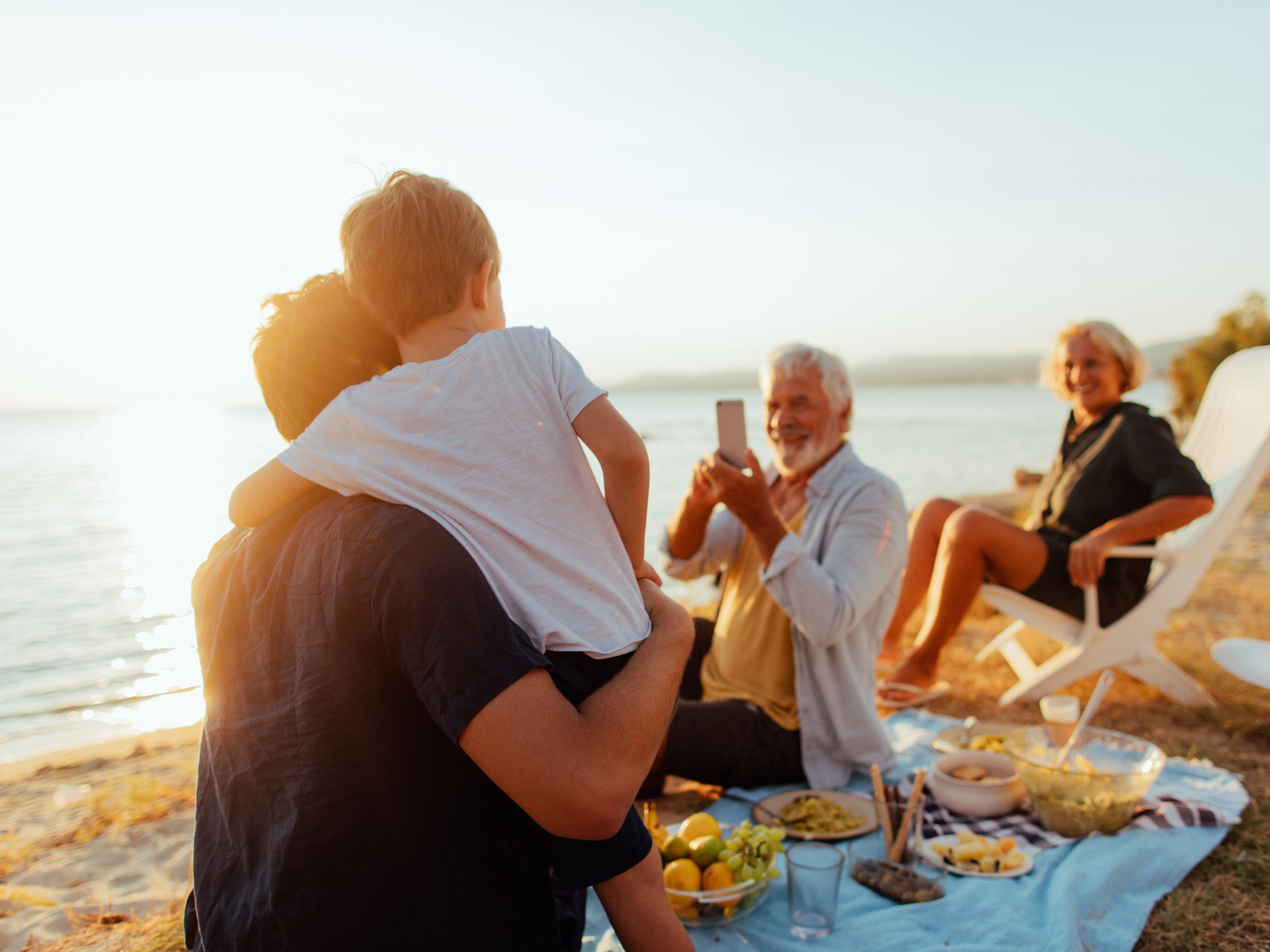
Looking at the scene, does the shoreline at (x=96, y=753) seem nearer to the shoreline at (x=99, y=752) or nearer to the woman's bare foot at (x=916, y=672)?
the shoreline at (x=99, y=752)

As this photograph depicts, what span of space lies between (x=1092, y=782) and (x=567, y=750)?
2280mm

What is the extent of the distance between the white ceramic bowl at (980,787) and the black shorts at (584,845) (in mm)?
1907

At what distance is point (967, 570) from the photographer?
14.2ft

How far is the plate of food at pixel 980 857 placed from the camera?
2541 mm

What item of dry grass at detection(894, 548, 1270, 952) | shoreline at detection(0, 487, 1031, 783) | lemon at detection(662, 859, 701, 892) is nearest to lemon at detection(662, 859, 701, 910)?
lemon at detection(662, 859, 701, 892)

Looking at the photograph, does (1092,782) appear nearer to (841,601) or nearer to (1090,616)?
(841,601)

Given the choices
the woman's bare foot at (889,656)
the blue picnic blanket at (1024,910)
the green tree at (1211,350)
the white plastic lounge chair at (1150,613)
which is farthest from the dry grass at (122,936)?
the green tree at (1211,350)

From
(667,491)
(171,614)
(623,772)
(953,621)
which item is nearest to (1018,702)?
(953,621)

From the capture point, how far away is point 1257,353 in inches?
195

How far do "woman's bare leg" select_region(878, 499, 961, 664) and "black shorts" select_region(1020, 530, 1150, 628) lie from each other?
0.55 metres

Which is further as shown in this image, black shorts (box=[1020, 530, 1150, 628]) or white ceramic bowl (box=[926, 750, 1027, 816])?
black shorts (box=[1020, 530, 1150, 628])

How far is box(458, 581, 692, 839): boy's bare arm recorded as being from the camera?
1.04 metres

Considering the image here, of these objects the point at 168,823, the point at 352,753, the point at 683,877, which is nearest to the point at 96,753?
the point at 168,823

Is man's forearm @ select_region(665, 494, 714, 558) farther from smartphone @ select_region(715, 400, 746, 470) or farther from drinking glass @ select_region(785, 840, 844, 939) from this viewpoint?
drinking glass @ select_region(785, 840, 844, 939)
